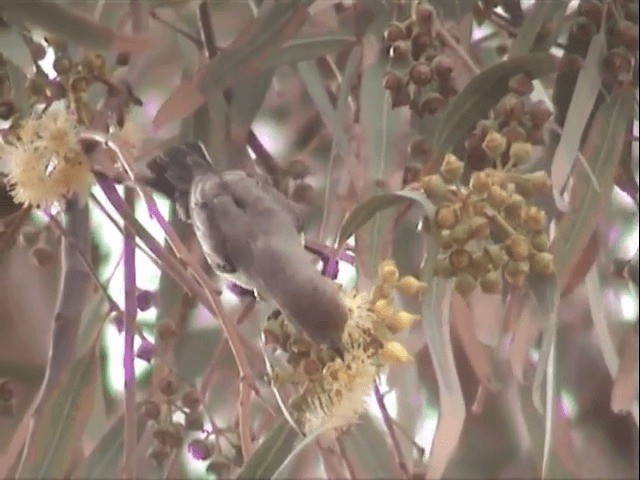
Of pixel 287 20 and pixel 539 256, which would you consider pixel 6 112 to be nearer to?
pixel 287 20

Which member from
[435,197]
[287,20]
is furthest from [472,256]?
[287,20]

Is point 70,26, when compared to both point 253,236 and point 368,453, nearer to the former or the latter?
point 253,236

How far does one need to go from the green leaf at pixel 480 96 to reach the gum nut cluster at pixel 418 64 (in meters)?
0.01

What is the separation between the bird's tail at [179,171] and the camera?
1.84 feet

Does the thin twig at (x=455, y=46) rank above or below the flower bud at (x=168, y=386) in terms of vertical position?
above

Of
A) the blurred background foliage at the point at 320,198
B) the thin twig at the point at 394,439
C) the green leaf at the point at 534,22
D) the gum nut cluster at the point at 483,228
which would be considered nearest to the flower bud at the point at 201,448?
the blurred background foliage at the point at 320,198

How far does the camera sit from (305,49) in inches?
26.8

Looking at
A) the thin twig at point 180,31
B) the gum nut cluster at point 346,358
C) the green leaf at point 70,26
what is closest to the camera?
the gum nut cluster at point 346,358

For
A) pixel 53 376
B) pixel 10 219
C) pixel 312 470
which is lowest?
pixel 312 470

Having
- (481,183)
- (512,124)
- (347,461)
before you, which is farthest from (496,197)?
(347,461)

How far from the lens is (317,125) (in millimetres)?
784

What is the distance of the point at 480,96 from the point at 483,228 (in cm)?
16

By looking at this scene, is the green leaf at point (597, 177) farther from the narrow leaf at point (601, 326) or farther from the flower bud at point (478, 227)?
the flower bud at point (478, 227)

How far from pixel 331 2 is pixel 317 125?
0.12m
